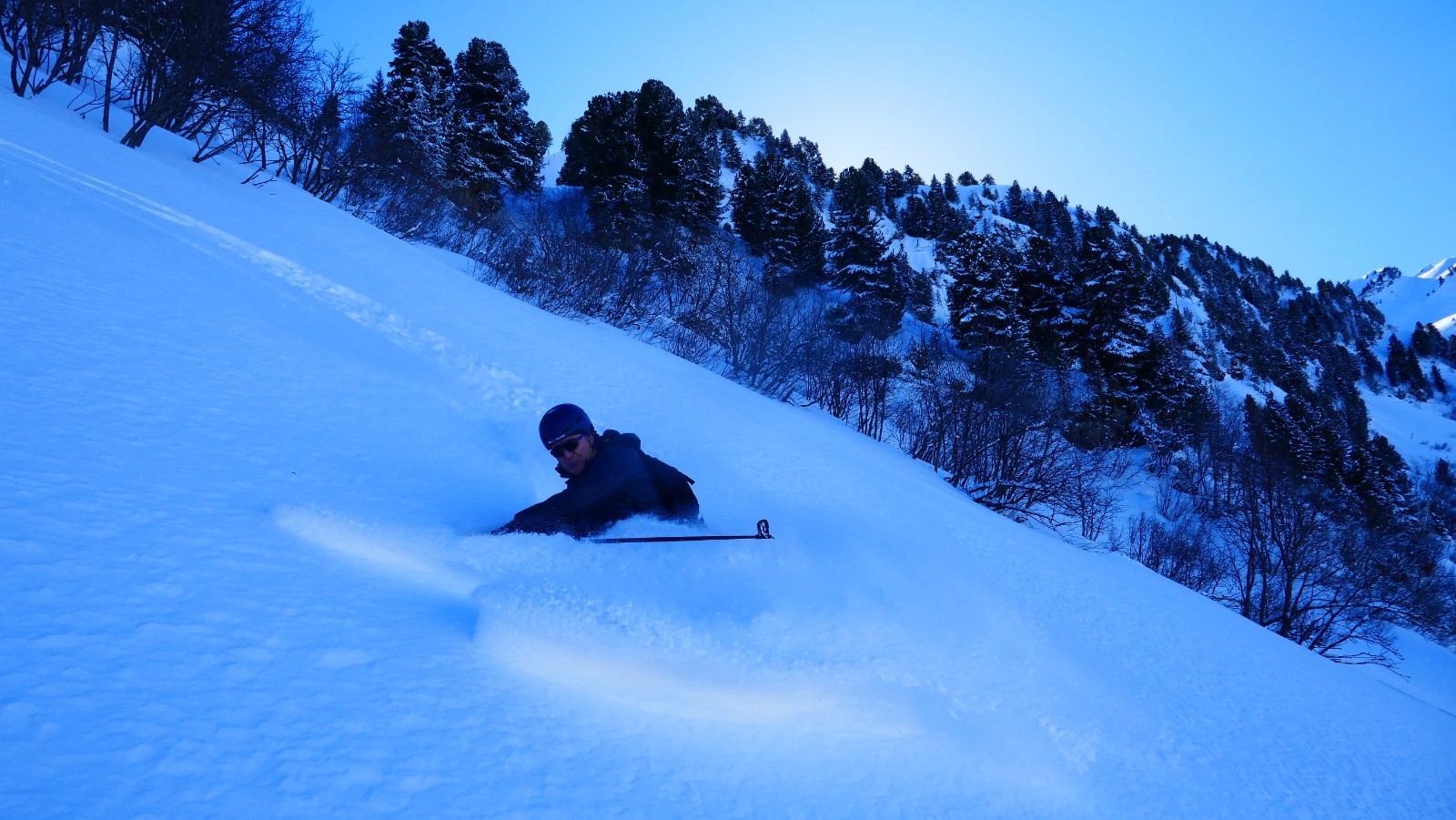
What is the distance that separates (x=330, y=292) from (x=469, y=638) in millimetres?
5883

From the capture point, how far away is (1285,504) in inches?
690

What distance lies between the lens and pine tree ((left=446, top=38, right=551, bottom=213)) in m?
26.7

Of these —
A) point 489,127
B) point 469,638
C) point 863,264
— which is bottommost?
point 469,638

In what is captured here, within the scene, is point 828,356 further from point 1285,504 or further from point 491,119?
point 491,119

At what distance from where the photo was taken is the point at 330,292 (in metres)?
6.24

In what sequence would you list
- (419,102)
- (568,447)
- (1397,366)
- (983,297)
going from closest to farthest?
(568,447) < (419,102) < (983,297) < (1397,366)

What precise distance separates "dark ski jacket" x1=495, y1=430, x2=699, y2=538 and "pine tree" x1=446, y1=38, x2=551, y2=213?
2634 centimetres

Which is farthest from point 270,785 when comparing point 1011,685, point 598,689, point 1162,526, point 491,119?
point 491,119

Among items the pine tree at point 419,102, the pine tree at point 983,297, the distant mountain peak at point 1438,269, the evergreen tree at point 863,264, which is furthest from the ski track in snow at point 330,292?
the distant mountain peak at point 1438,269

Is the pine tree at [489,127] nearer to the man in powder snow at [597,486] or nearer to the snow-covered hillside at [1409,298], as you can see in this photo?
the man in powder snow at [597,486]

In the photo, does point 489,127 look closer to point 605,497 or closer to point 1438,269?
point 605,497

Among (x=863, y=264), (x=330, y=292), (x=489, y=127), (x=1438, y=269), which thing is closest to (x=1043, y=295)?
(x=863, y=264)

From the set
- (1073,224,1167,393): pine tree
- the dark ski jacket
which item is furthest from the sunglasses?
(1073,224,1167,393): pine tree

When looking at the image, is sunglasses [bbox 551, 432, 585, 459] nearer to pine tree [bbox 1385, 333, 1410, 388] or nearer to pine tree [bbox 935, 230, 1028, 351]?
pine tree [bbox 935, 230, 1028, 351]
